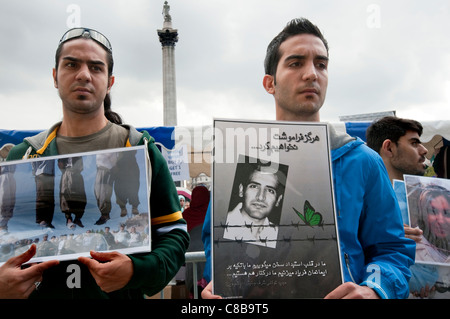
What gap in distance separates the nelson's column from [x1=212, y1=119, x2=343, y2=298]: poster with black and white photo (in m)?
→ 21.6

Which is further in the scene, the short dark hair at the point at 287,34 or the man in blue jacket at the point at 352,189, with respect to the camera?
the short dark hair at the point at 287,34

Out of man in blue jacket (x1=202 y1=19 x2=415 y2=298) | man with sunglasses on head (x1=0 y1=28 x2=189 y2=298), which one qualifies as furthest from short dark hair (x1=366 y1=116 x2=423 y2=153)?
man with sunglasses on head (x1=0 y1=28 x2=189 y2=298)

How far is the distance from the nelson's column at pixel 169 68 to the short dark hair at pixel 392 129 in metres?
20.2

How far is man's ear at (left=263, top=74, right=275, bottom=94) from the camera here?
5.92ft

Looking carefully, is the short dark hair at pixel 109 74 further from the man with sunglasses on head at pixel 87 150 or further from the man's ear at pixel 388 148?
the man's ear at pixel 388 148

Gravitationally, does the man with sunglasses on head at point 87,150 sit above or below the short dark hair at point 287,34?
below

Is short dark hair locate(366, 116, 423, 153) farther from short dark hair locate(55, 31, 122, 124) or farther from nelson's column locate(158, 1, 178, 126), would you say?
nelson's column locate(158, 1, 178, 126)

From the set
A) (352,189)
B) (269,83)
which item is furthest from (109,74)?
(352,189)

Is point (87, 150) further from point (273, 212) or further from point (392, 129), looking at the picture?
point (392, 129)

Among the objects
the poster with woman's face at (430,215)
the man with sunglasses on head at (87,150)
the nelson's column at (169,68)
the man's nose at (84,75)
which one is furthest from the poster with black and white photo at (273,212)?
the nelson's column at (169,68)

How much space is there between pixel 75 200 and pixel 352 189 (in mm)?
1168

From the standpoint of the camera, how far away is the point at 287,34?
1.78 meters

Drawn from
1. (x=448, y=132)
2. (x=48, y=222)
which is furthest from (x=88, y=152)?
(x=448, y=132)

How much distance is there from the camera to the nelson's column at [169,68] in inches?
906
